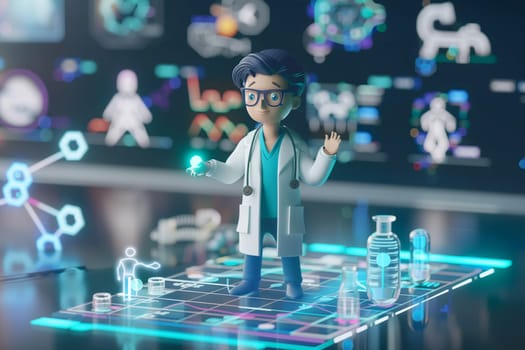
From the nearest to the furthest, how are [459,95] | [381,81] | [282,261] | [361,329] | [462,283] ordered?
[361,329] → [282,261] → [462,283] → [459,95] → [381,81]

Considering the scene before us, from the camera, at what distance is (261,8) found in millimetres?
8734

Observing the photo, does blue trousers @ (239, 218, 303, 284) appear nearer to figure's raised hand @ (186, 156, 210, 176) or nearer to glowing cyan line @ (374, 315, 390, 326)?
figure's raised hand @ (186, 156, 210, 176)

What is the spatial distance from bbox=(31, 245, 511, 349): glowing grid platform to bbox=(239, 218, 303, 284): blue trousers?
86mm

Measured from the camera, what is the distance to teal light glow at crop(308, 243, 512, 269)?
5906 mm

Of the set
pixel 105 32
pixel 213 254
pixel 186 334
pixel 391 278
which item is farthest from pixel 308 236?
pixel 105 32

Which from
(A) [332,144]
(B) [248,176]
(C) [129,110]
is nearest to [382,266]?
(A) [332,144]

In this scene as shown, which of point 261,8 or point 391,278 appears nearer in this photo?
point 391,278

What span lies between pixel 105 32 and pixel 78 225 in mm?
3804

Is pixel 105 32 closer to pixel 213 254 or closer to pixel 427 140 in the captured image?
pixel 427 140

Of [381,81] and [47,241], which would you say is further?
[381,81]

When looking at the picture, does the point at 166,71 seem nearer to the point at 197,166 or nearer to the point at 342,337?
the point at 197,166

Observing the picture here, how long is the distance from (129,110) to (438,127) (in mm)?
2584

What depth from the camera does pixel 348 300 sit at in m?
4.62

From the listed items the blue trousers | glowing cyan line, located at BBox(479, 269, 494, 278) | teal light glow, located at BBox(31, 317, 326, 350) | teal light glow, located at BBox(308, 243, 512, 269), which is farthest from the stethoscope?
teal light glow, located at BBox(308, 243, 512, 269)
